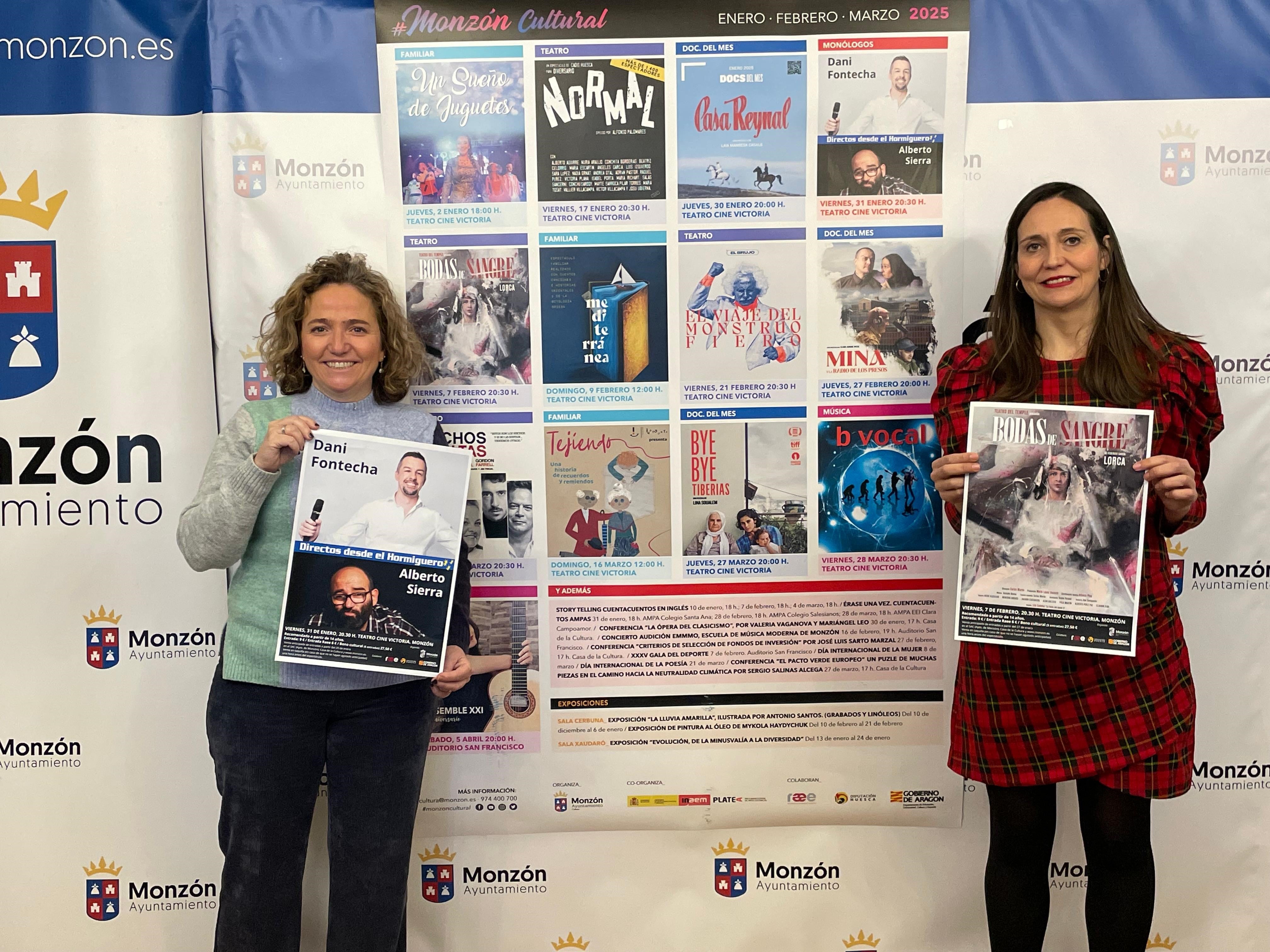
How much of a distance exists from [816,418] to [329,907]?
1.63 m

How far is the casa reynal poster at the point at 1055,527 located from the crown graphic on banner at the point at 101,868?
224 centimetres

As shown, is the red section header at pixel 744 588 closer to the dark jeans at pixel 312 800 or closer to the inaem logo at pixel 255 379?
the dark jeans at pixel 312 800

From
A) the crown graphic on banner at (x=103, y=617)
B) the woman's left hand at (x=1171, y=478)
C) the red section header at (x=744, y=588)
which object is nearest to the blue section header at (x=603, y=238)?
the red section header at (x=744, y=588)

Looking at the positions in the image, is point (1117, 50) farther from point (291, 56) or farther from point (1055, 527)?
point (291, 56)

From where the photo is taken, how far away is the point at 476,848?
2.28 metres

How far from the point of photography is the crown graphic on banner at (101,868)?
2.24 metres

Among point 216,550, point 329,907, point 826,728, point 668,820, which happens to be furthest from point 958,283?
point 329,907

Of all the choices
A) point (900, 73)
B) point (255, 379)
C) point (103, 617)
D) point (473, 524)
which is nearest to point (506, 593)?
point (473, 524)

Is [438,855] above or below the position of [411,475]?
below

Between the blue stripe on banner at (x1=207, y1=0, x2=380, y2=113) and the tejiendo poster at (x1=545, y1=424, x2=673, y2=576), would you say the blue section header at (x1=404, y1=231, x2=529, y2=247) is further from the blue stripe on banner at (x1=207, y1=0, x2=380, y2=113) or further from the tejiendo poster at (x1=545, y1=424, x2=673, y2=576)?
the tejiendo poster at (x1=545, y1=424, x2=673, y2=576)

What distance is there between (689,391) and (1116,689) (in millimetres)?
1171

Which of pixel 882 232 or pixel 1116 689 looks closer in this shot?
pixel 1116 689

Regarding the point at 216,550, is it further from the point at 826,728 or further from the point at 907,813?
the point at 907,813

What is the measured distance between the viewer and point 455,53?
211 centimetres
